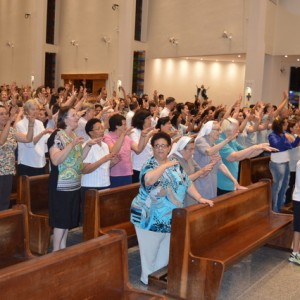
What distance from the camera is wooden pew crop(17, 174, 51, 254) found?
5.00 m

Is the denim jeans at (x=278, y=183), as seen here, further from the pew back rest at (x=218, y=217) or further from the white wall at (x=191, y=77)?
the white wall at (x=191, y=77)

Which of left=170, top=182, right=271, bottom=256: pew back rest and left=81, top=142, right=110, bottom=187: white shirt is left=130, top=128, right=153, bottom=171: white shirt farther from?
left=170, top=182, right=271, bottom=256: pew back rest

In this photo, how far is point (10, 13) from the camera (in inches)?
1014

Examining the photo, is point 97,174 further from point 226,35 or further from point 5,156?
point 226,35

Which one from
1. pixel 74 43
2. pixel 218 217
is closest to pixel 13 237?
pixel 218 217

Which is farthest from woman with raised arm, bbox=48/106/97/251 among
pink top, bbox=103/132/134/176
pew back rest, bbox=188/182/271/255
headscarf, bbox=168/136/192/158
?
pew back rest, bbox=188/182/271/255

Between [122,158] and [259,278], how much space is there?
202 cm

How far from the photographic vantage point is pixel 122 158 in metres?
5.46

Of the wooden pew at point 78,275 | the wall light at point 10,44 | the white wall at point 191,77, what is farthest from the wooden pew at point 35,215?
the wall light at point 10,44

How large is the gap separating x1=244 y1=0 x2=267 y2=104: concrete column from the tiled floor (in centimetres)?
1145

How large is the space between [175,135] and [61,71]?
720 inches

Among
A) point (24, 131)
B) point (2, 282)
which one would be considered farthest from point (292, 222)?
point (2, 282)

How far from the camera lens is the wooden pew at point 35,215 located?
16.4ft

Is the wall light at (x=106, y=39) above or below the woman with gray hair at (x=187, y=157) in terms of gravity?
above
